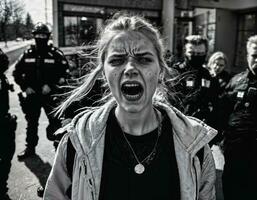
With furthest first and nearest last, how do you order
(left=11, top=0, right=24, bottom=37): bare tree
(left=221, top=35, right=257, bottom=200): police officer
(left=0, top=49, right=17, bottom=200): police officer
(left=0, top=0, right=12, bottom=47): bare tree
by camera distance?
(left=0, top=49, right=17, bottom=200): police officer → (left=11, top=0, right=24, bottom=37): bare tree → (left=0, top=0, right=12, bottom=47): bare tree → (left=221, top=35, right=257, bottom=200): police officer

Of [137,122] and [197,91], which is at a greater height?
[137,122]

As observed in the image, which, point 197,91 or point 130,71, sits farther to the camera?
point 197,91

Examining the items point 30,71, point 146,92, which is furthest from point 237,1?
point 146,92

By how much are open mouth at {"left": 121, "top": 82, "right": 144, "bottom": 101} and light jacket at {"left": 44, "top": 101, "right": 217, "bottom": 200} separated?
185 mm

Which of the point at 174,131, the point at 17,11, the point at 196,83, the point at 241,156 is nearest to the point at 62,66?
the point at 17,11

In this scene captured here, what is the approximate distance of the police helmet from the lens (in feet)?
16.5

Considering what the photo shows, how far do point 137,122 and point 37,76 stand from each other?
12.6 ft

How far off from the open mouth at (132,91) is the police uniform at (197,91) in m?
2.47

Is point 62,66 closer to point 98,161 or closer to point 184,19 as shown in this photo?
point 98,161

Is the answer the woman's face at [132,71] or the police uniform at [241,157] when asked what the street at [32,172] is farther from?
the woman's face at [132,71]

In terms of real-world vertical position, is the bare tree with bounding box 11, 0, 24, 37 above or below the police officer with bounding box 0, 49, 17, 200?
above

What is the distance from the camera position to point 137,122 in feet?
5.35

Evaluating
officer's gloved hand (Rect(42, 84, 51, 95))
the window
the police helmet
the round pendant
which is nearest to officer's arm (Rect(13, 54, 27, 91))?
officer's gloved hand (Rect(42, 84, 51, 95))

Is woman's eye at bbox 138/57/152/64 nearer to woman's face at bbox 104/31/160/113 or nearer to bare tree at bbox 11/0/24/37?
woman's face at bbox 104/31/160/113
